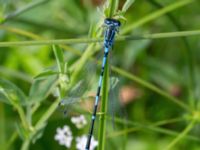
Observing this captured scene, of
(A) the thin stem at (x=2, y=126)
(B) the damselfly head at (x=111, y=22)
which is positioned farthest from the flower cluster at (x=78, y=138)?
(A) the thin stem at (x=2, y=126)

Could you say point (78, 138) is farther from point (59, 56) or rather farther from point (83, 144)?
point (59, 56)

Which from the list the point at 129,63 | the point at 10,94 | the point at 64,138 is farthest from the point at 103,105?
the point at 129,63

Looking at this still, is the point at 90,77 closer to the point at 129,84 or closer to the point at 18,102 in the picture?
the point at 18,102

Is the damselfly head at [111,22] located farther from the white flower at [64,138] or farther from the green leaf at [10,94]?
the white flower at [64,138]

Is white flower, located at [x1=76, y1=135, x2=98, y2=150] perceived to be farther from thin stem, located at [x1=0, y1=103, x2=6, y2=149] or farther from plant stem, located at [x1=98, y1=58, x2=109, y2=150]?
thin stem, located at [x1=0, y1=103, x2=6, y2=149]

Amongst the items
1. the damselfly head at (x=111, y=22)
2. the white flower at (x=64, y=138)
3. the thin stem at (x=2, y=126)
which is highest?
the damselfly head at (x=111, y=22)
